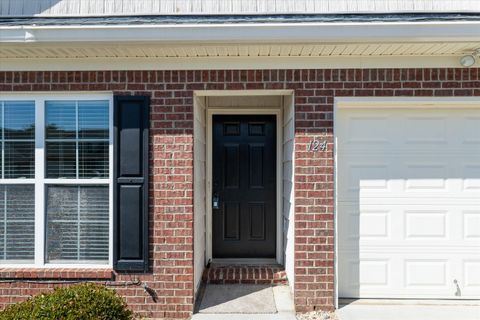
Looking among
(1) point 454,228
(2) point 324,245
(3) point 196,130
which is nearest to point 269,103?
(3) point 196,130

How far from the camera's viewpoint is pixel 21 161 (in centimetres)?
425

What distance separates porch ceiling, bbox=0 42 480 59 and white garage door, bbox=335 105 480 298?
683 mm

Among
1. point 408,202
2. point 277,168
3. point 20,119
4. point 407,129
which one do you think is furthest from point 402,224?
point 20,119

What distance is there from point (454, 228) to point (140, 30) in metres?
3.98

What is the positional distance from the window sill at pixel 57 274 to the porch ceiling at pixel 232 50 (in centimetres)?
229

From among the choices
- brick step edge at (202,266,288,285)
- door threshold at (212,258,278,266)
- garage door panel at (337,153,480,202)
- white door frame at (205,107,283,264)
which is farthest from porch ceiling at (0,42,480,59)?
door threshold at (212,258,278,266)

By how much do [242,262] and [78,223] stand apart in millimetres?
2214

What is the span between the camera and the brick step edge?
15.7ft

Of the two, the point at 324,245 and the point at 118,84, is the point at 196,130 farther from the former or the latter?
the point at 324,245

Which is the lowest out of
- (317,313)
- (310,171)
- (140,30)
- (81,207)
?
(317,313)

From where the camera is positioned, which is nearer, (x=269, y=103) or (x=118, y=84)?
(x=118, y=84)

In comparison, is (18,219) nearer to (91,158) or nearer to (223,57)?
(91,158)

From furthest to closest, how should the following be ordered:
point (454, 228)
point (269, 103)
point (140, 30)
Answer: point (269, 103)
point (454, 228)
point (140, 30)

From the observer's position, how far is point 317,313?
411 cm
